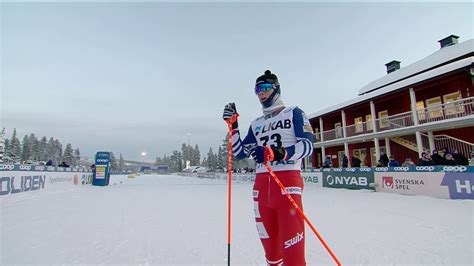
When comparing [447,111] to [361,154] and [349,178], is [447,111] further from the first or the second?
[349,178]

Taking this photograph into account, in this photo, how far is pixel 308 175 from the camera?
681 inches

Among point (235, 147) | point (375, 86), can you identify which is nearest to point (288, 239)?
point (235, 147)

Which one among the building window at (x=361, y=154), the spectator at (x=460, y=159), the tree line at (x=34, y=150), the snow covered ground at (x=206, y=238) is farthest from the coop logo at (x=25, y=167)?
the tree line at (x=34, y=150)

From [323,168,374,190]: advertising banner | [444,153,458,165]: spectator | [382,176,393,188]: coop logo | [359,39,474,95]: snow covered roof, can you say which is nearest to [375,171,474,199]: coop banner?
[382,176,393,188]: coop logo

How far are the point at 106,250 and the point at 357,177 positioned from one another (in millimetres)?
12744

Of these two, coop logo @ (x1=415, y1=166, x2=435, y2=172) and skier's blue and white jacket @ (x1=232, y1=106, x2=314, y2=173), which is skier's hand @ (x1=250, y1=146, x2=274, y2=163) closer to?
skier's blue and white jacket @ (x1=232, y1=106, x2=314, y2=173)

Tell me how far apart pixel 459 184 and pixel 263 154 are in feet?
32.5

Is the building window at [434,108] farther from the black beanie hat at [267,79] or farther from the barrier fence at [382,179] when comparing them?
the black beanie hat at [267,79]

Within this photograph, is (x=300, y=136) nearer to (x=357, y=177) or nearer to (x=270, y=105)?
(x=270, y=105)

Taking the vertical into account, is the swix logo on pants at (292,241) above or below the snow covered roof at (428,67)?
below

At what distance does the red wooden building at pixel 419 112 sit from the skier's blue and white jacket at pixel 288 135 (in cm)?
1679

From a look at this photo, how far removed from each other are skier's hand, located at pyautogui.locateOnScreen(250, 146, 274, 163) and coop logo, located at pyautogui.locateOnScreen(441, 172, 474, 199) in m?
9.66

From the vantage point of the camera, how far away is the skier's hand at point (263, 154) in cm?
199

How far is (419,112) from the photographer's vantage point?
16922mm
